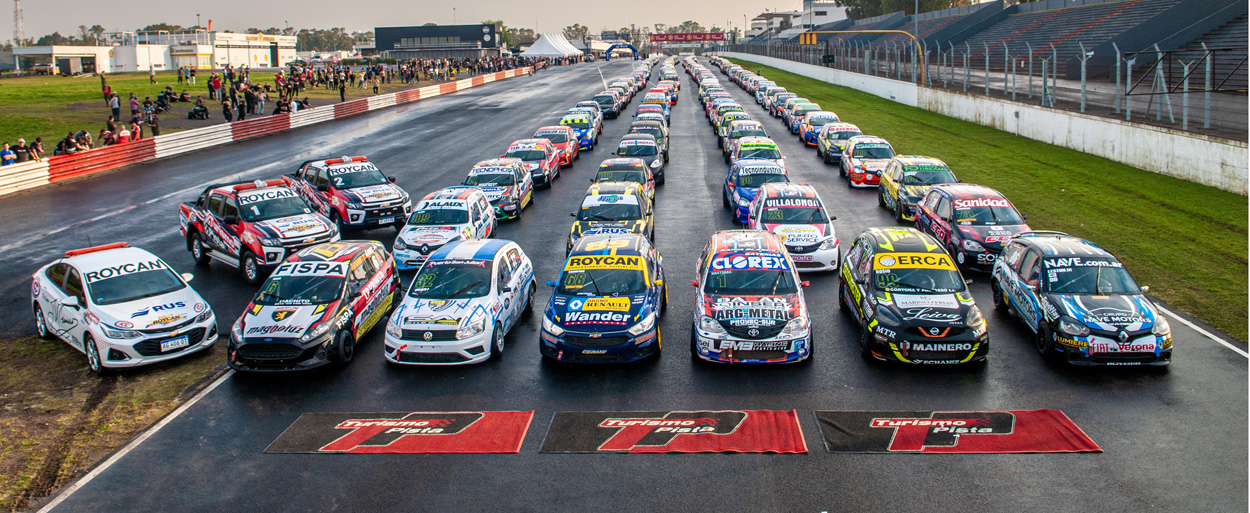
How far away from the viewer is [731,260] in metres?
14.3

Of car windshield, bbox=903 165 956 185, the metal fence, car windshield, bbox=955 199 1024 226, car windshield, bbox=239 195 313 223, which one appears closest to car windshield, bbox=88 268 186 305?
car windshield, bbox=239 195 313 223

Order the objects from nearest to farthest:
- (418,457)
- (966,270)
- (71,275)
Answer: (418,457)
(71,275)
(966,270)

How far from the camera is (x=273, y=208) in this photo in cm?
1928

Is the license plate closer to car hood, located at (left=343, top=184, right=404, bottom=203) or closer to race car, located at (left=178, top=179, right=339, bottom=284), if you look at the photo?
race car, located at (left=178, top=179, right=339, bottom=284)

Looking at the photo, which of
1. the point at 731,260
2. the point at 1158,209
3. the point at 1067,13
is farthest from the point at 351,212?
the point at 1067,13

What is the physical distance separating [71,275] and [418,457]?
8.33 m

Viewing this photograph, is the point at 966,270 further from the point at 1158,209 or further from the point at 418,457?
the point at 418,457

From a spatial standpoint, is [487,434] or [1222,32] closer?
[487,434]

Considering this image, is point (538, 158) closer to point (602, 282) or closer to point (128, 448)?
point (602, 282)

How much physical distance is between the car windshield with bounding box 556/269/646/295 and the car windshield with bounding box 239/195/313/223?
27.8ft

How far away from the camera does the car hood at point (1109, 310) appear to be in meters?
12.4

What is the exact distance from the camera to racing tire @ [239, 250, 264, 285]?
1820cm

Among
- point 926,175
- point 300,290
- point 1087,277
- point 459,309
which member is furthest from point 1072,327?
point 300,290

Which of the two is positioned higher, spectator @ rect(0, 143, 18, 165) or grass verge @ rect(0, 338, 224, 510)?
spectator @ rect(0, 143, 18, 165)
